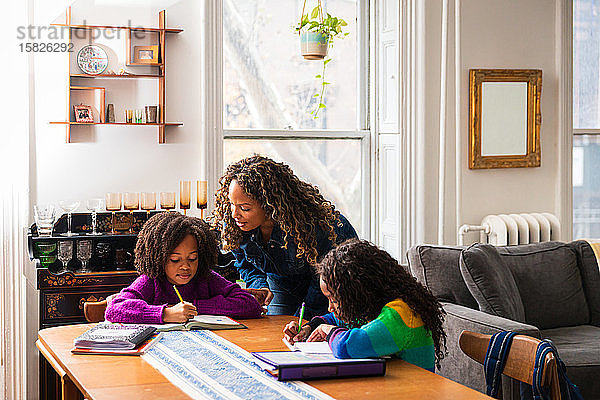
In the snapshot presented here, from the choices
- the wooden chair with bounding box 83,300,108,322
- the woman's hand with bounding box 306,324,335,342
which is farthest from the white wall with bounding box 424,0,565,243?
the woman's hand with bounding box 306,324,335,342

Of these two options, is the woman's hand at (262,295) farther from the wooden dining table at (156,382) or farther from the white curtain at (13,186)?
the white curtain at (13,186)

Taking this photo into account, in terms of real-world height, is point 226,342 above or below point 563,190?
below

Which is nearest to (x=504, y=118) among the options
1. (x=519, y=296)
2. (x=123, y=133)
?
(x=519, y=296)

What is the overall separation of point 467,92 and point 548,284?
154 cm

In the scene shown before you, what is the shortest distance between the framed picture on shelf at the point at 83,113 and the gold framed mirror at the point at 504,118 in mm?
2353

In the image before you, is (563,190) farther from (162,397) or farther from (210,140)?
(162,397)

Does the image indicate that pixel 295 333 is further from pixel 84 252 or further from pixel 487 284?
pixel 84 252

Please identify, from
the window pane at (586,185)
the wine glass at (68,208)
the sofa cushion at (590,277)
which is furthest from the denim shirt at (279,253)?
the window pane at (586,185)

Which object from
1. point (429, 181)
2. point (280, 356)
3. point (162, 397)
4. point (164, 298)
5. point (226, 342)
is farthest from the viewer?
point (429, 181)

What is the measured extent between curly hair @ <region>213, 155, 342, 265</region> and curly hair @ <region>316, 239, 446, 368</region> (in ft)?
2.04

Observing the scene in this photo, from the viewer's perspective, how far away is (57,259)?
380 centimetres

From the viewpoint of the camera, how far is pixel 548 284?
408 cm

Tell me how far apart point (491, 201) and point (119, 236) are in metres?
2.52

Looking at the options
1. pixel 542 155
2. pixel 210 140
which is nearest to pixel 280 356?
pixel 210 140
